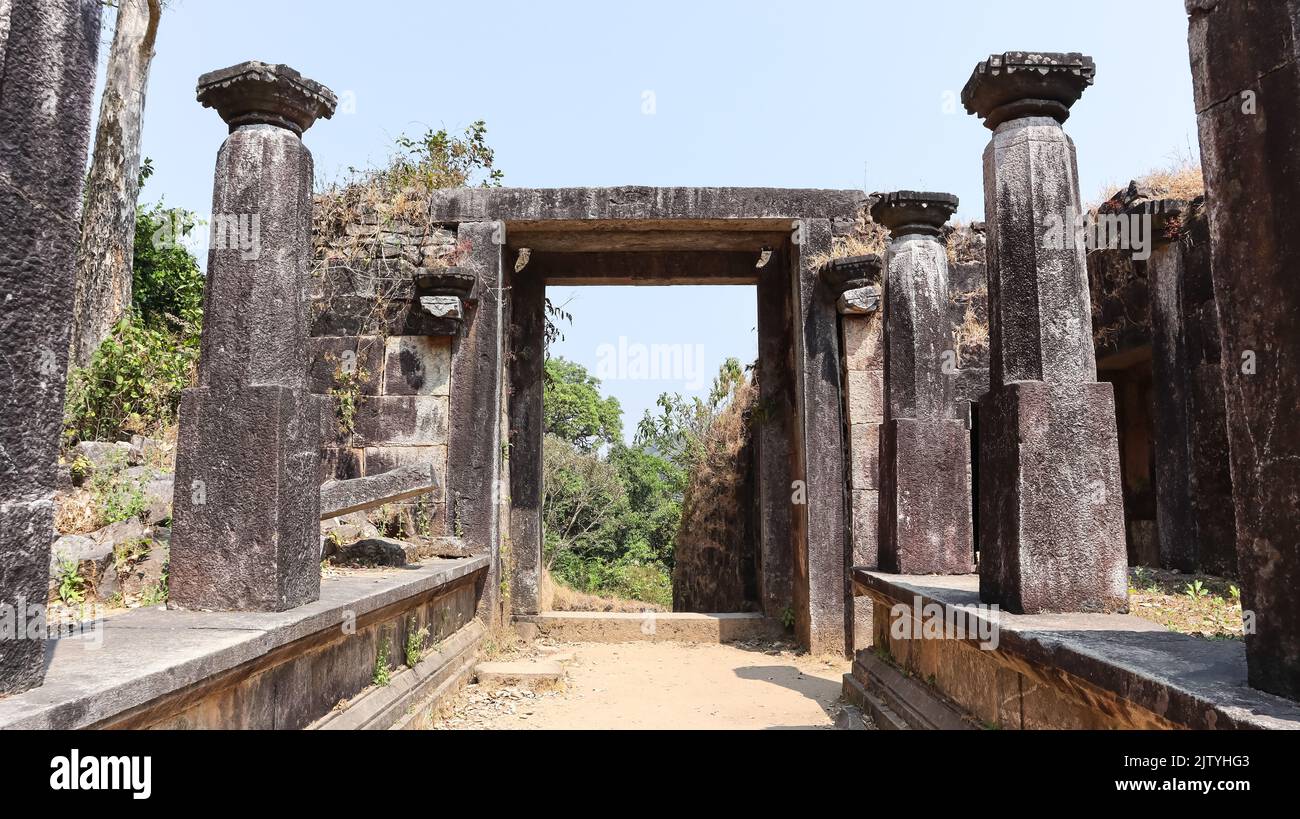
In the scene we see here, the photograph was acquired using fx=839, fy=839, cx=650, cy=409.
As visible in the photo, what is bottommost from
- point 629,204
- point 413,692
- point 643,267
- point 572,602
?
point 572,602

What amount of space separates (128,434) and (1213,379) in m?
8.63

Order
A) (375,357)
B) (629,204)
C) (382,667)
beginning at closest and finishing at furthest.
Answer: (382,667) → (375,357) → (629,204)

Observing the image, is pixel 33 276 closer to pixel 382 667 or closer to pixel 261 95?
pixel 261 95

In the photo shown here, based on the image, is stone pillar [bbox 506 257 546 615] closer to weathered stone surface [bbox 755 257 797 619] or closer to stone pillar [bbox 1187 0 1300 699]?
weathered stone surface [bbox 755 257 797 619]

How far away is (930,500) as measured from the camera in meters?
5.42

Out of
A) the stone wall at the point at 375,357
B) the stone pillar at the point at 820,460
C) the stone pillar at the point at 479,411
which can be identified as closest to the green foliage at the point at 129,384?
the stone wall at the point at 375,357

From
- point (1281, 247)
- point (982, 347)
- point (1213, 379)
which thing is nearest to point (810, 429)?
point (982, 347)

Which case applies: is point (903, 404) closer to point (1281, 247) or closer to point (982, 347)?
point (982, 347)

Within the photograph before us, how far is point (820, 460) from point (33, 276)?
6.76m

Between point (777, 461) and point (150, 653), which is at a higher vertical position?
point (777, 461)

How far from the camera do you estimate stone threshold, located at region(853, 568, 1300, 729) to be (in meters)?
1.99

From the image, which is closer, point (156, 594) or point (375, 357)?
point (156, 594)

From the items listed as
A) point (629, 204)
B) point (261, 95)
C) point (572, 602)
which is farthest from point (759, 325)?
point (261, 95)

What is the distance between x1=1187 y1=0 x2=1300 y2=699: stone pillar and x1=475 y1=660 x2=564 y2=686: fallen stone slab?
17.6 feet
